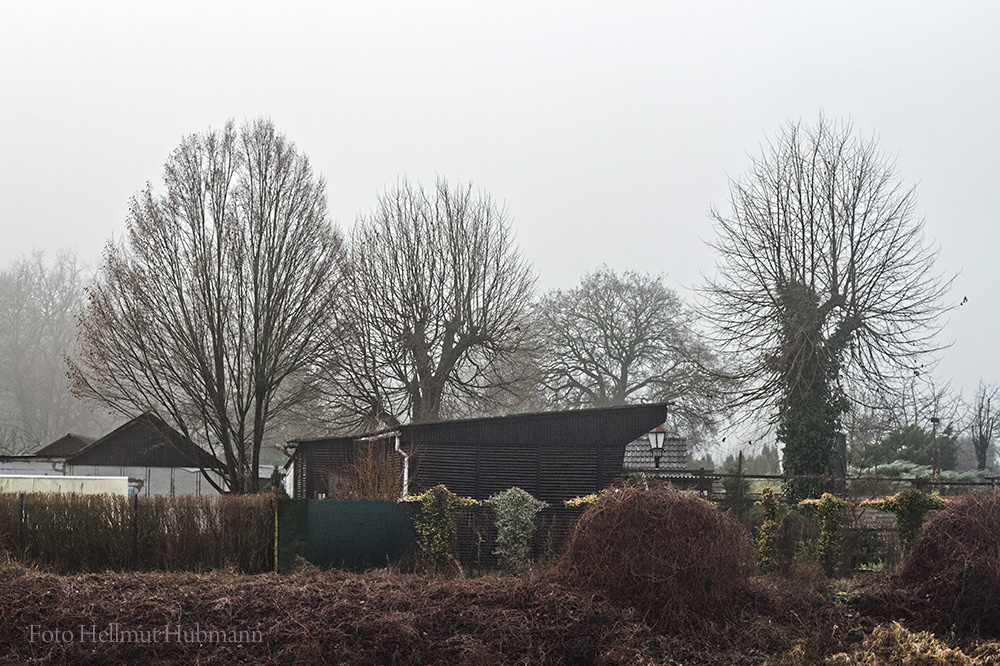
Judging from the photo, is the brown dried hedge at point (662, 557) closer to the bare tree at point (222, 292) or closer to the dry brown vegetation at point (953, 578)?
the dry brown vegetation at point (953, 578)

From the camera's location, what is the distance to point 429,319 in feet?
101

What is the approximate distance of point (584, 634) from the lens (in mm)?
9250

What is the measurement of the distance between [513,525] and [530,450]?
11.8 feet

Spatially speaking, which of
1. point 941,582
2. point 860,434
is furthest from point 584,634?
point 860,434

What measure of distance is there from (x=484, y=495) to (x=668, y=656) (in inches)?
378

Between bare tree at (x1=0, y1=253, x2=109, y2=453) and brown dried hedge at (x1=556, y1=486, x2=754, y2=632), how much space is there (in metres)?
48.1

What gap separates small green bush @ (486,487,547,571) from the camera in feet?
49.1

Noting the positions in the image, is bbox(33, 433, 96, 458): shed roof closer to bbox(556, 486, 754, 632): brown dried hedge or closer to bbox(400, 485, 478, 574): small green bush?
bbox(400, 485, 478, 574): small green bush

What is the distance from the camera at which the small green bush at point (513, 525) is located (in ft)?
49.1

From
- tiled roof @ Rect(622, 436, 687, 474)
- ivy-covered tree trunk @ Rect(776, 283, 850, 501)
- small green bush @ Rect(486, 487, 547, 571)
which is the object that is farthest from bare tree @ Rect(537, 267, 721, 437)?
small green bush @ Rect(486, 487, 547, 571)

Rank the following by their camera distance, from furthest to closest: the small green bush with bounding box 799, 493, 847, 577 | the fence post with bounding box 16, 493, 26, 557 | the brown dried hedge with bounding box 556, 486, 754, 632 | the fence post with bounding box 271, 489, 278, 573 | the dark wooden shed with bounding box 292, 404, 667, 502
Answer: the dark wooden shed with bounding box 292, 404, 667, 502
the small green bush with bounding box 799, 493, 847, 577
the fence post with bounding box 271, 489, 278, 573
the fence post with bounding box 16, 493, 26, 557
the brown dried hedge with bounding box 556, 486, 754, 632

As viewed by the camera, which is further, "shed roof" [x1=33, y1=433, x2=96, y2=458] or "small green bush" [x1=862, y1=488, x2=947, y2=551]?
"shed roof" [x1=33, y1=433, x2=96, y2=458]

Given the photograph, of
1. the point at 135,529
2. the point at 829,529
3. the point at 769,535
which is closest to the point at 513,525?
the point at 769,535

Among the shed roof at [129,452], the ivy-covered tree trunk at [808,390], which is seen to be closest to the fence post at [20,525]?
the shed roof at [129,452]
